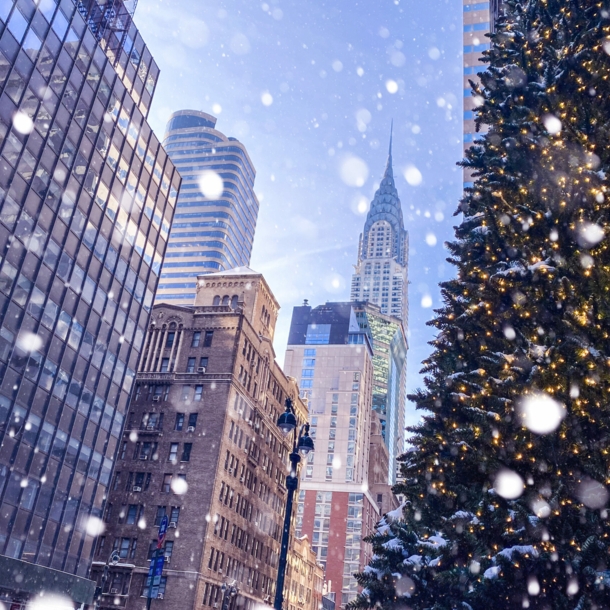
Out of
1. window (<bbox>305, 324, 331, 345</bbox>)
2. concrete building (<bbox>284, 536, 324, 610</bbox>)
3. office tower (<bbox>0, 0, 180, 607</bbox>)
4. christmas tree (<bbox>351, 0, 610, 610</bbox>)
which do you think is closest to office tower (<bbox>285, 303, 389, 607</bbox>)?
window (<bbox>305, 324, 331, 345</bbox>)

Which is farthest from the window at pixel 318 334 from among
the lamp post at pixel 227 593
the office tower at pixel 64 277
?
the office tower at pixel 64 277

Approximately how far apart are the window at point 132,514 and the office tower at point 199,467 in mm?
92

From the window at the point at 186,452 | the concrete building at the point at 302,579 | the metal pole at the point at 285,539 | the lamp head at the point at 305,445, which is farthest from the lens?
the concrete building at the point at 302,579

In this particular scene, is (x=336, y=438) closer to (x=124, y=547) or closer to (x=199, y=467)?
(x=199, y=467)

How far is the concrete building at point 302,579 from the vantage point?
7775cm

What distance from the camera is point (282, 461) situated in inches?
3059

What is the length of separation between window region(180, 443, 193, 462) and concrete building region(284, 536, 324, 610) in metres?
28.0

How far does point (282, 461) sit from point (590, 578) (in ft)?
236

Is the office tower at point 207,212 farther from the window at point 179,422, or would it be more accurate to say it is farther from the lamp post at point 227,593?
the lamp post at point 227,593

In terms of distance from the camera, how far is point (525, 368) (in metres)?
9.67

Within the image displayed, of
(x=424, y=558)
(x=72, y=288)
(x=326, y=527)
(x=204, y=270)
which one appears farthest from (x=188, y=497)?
(x=204, y=270)

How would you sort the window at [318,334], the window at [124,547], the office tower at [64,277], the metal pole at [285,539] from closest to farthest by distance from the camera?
1. the metal pole at [285,539]
2. the office tower at [64,277]
3. the window at [124,547]
4. the window at [318,334]

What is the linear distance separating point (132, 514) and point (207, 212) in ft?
416

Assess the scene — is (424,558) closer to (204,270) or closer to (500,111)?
(500,111)
